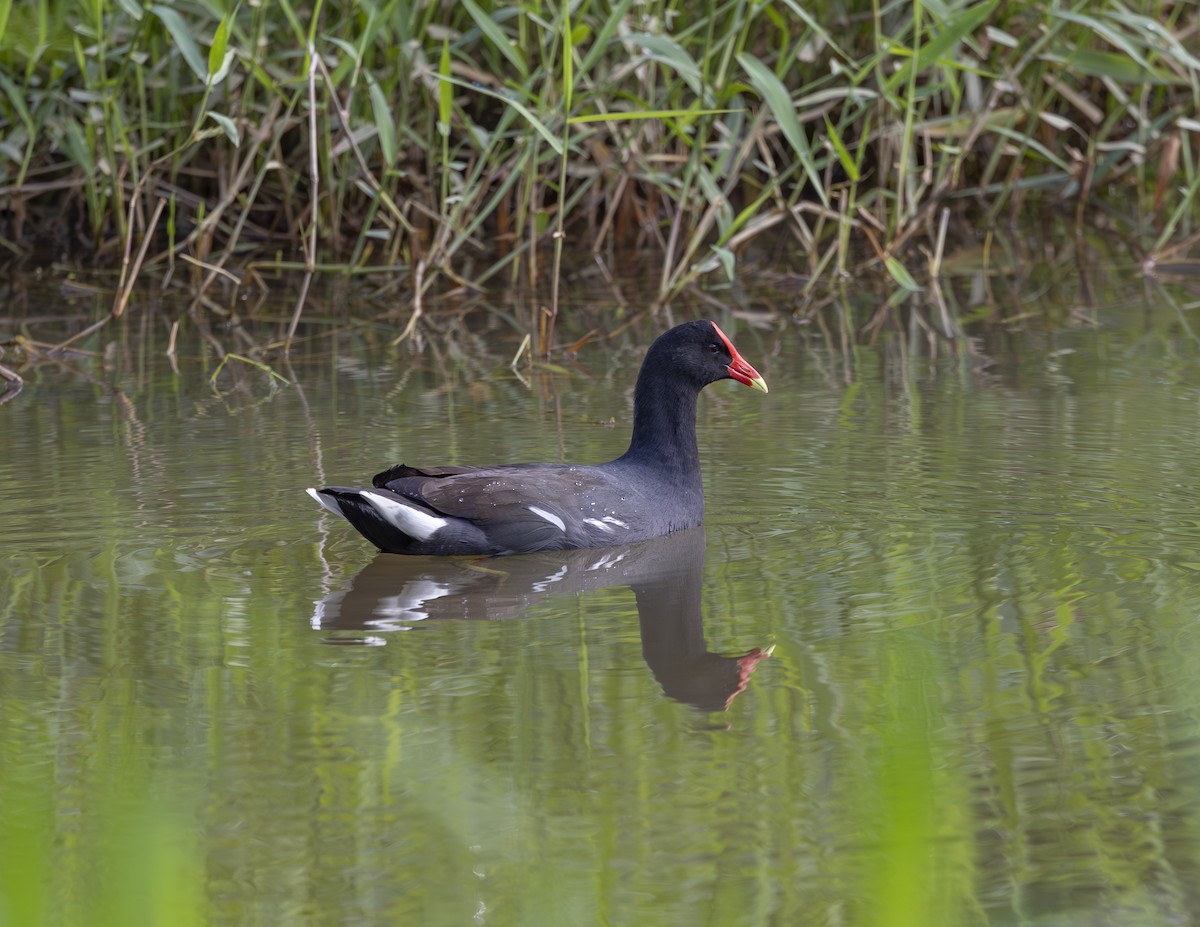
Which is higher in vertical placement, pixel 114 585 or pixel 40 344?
pixel 40 344

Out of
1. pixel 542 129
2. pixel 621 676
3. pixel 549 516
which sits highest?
pixel 542 129

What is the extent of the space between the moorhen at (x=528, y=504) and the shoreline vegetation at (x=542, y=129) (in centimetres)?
194

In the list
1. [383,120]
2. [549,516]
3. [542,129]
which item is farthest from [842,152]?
[549,516]

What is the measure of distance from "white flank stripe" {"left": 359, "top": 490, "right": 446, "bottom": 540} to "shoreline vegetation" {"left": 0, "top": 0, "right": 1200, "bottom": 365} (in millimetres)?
2350

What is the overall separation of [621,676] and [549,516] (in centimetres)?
110

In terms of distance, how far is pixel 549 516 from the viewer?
5.08 meters

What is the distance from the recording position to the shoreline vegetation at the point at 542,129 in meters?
7.87

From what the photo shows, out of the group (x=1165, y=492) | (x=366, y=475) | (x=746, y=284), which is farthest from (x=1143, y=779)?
(x=746, y=284)

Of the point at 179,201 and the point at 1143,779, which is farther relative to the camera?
the point at 179,201

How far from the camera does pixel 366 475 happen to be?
578cm

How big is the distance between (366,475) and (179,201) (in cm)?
438

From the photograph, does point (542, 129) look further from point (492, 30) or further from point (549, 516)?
point (549, 516)

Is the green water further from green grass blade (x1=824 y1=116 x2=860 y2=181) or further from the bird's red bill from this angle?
green grass blade (x1=824 y1=116 x2=860 y2=181)

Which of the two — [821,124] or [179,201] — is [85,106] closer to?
[179,201]
